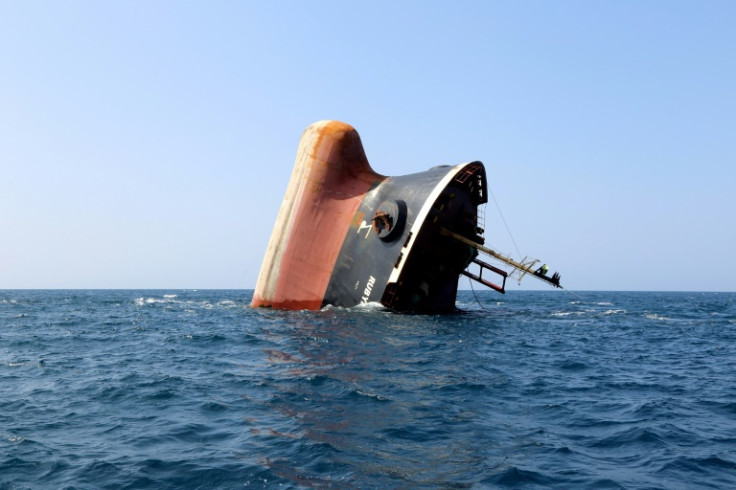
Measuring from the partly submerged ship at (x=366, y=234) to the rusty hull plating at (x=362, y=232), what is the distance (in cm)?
4

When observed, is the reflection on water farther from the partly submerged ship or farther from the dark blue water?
the partly submerged ship

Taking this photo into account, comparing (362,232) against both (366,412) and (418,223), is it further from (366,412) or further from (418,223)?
(366,412)

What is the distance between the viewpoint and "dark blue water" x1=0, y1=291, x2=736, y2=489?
6832 millimetres

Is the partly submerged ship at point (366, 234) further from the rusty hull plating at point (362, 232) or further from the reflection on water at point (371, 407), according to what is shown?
the reflection on water at point (371, 407)

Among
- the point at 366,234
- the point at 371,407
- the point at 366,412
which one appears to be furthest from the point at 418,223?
the point at 366,412

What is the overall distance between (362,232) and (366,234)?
285 millimetres

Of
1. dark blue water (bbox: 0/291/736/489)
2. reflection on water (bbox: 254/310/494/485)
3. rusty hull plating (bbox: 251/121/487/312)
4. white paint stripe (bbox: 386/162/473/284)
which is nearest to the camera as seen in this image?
dark blue water (bbox: 0/291/736/489)

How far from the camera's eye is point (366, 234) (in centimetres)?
2269

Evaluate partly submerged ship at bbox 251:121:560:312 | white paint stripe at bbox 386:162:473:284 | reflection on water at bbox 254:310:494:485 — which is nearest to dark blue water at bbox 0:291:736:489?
reflection on water at bbox 254:310:494:485

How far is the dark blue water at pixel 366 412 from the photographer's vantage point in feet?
22.4

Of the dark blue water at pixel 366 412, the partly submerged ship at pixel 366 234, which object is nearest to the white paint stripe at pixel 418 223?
the partly submerged ship at pixel 366 234

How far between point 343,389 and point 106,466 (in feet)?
15.1

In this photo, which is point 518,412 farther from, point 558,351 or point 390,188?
point 390,188

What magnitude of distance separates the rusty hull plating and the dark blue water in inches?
168
